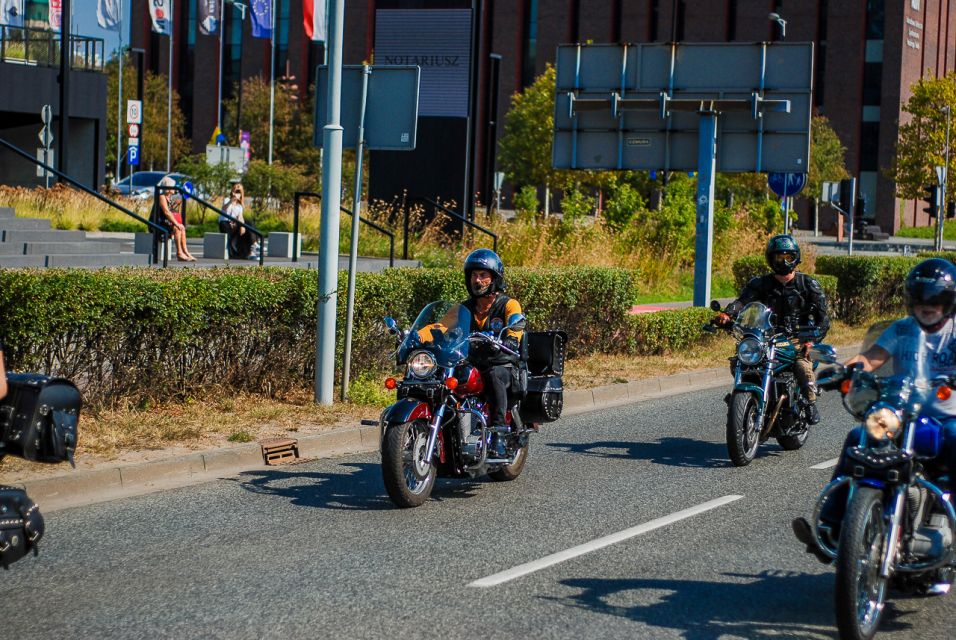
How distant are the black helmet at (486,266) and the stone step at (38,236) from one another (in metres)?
12.9

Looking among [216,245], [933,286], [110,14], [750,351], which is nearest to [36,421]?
[933,286]

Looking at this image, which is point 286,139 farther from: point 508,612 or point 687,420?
A: point 508,612

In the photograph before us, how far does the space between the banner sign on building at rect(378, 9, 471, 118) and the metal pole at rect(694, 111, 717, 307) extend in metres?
8.25

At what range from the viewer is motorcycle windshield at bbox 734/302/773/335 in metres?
10.4

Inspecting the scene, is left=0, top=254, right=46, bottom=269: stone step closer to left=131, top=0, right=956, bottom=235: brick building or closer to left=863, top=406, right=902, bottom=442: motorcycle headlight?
left=863, top=406, right=902, bottom=442: motorcycle headlight

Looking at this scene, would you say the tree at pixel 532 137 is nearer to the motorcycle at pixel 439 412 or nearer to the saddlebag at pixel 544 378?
the saddlebag at pixel 544 378

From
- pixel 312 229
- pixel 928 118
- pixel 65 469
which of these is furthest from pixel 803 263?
pixel 928 118

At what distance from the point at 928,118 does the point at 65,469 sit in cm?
6446

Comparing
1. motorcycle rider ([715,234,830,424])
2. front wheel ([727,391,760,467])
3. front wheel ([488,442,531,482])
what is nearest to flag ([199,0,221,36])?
motorcycle rider ([715,234,830,424])

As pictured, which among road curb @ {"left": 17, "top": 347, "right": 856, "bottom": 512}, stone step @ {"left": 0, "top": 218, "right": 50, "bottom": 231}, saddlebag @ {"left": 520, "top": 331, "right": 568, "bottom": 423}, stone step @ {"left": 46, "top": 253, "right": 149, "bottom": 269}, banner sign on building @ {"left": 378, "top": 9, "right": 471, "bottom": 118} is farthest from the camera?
banner sign on building @ {"left": 378, "top": 9, "right": 471, "bottom": 118}

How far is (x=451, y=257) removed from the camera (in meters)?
16.8

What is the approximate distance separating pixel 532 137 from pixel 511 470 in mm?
59934

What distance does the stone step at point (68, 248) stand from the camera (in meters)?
19.8

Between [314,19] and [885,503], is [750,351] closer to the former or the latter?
[885,503]
